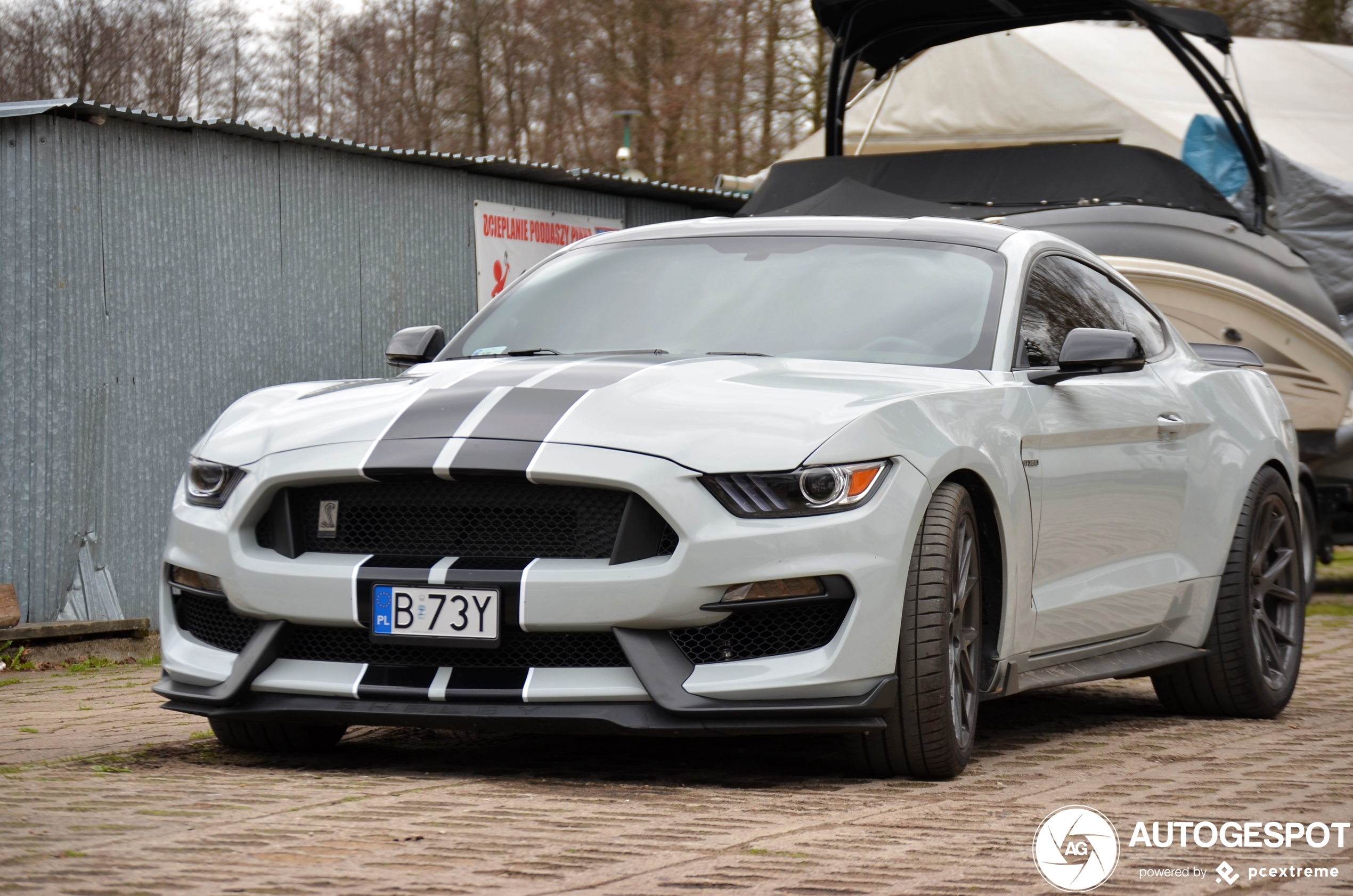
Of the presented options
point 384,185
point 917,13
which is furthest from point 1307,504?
point 384,185

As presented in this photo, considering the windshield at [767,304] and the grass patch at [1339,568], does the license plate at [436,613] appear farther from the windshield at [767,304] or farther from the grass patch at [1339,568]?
the grass patch at [1339,568]

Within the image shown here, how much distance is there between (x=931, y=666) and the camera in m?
4.61

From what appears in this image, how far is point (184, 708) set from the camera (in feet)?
16.2

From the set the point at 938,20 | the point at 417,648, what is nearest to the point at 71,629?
the point at 417,648

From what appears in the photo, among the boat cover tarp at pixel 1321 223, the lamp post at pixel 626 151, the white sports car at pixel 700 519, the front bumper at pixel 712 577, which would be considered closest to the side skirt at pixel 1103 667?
the white sports car at pixel 700 519

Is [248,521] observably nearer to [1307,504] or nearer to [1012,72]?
[1307,504]

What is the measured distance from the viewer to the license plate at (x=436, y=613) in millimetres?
4469

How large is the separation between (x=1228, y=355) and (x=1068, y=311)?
70.7 inches

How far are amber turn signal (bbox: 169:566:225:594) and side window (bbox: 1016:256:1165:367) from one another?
2.53m

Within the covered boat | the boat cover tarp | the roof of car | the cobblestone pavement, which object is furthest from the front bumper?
the boat cover tarp

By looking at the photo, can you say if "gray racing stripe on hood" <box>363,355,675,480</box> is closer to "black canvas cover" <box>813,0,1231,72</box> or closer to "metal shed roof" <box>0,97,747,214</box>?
"metal shed roof" <box>0,97,747,214</box>

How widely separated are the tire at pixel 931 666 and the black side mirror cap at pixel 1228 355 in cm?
304

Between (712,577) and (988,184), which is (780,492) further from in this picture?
(988,184)

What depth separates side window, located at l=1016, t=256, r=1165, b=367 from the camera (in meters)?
5.80
